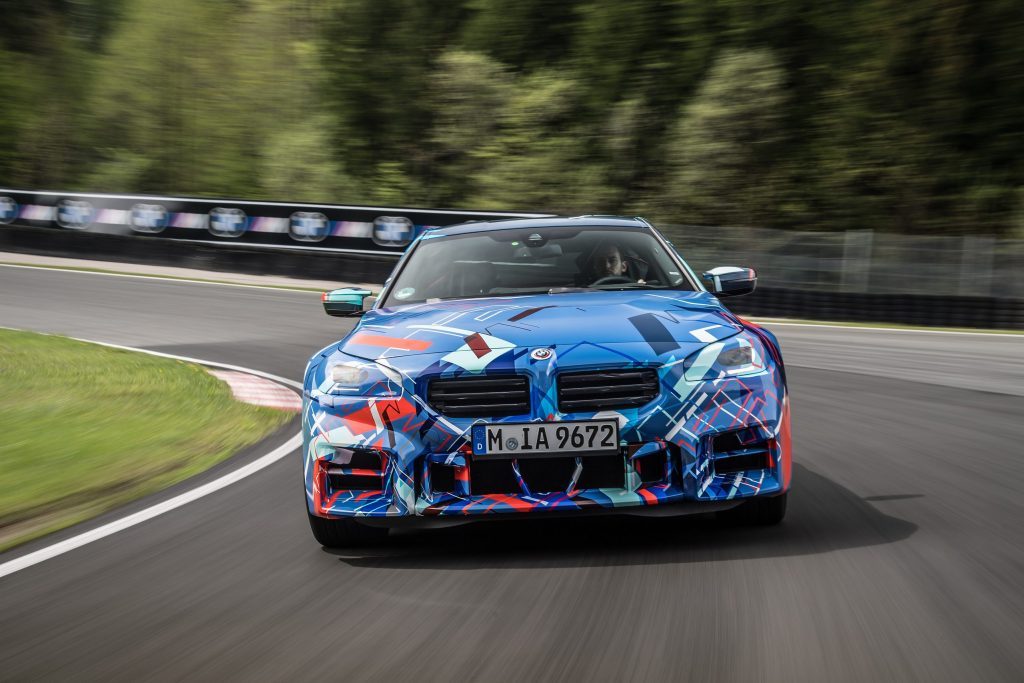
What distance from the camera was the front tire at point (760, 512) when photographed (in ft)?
16.3

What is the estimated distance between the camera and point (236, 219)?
27078 millimetres

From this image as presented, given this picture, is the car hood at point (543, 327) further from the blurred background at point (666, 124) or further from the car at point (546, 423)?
the blurred background at point (666, 124)

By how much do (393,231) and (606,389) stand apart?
68.1 ft

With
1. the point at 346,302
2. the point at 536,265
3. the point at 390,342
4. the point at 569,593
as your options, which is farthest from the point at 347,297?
the point at 569,593

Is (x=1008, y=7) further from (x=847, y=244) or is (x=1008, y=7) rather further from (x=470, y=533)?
(x=470, y=533)

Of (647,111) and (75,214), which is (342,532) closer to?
(75,214)

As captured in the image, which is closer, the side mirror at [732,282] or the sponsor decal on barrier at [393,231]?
the side mirror at [732,282]

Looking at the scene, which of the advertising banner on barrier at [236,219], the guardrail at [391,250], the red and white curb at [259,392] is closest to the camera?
the red and white curb at [259,392]

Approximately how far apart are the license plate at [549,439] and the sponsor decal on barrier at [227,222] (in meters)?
23.3

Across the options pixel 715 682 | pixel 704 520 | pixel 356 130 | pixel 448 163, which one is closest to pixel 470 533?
pixel 704 520

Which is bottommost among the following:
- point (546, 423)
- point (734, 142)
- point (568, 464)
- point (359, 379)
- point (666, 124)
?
point (568, 464)

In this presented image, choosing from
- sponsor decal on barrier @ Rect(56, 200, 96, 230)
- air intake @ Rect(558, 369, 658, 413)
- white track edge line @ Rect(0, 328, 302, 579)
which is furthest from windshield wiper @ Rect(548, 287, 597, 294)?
sponsor decal on barrier @ Rect(56, 200, 96, 230)

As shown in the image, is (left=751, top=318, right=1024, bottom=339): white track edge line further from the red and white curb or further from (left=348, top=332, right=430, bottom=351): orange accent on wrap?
(left=348, top=332, right=430, bottom=351): orange accent on wrap

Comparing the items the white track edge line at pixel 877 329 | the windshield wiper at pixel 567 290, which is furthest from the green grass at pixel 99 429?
the white track edge line at pixel 877 329
